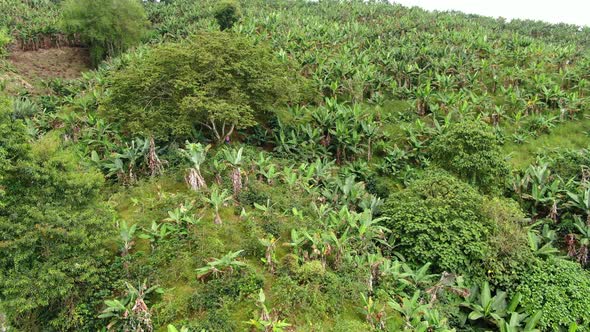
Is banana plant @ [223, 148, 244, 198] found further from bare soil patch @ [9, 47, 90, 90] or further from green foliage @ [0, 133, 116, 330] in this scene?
bare soil patch @ [9, 47, 90, 90]

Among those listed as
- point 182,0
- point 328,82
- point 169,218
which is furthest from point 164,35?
point 169,218

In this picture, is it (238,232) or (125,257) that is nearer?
(125,257)

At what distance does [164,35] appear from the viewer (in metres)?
29.7

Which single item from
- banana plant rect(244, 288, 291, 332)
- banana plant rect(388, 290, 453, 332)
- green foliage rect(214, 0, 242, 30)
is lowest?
banana plant rect(388, 290, 453, 332)

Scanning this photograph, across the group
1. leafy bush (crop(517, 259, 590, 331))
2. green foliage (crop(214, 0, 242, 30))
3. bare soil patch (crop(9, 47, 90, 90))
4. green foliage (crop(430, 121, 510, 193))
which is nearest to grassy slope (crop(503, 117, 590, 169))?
green foliage (crop(430, 121, 510, 193))

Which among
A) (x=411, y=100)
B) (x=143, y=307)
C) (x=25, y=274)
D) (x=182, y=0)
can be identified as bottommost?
(x=143, y=307)

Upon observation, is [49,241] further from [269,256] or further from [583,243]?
[583,243]

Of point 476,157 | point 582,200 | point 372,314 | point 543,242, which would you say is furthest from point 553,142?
point 372,314

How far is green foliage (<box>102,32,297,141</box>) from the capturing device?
1193 cm

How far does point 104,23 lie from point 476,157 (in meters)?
26.2

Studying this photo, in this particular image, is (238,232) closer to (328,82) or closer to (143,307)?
(143,307)

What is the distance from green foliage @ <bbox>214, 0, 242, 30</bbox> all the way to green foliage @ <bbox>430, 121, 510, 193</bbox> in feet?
66.8

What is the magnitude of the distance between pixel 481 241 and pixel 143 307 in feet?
24.9

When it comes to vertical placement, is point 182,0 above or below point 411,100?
above
